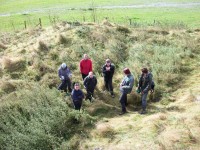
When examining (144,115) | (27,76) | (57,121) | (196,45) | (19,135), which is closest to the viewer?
(19,135)

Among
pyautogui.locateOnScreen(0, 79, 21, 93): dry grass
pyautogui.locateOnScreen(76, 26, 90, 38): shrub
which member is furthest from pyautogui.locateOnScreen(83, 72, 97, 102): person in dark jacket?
pyautogui.locateOnScreen(76, 26, 90, 38): shrub

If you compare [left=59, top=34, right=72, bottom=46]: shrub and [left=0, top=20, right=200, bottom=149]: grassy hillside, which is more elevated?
[left=59, top=34, right=72, bottom=46]: shrub

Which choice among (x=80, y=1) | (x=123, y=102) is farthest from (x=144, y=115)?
(x=80, y=1)

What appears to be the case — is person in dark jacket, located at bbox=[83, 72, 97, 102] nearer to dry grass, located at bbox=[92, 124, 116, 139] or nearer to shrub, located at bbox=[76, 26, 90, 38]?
dry grass, located at bbox=[92, 124, 116, 139]

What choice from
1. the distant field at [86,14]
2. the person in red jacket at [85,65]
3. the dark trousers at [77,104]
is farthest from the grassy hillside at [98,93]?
the distant field at [86,14]

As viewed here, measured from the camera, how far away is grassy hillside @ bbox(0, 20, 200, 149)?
993 centimetres

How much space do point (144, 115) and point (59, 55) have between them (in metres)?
6.76

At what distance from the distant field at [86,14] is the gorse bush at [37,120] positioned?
64.7 ft

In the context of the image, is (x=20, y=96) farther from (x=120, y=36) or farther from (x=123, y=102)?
(x=120, y=36)

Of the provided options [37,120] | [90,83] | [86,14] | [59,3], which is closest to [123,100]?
[90,83]

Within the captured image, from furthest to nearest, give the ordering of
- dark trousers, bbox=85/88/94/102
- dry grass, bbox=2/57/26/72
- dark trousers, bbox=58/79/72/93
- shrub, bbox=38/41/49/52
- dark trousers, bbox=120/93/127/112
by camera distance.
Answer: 1. shrub, bbox=38/41/49/52
2. dry grass, bbox=2/57/26/72
3. dark trousers, bbox=58/79/72/93
4. dark trousers, bbox=85/88/94/102
5. dark trousers, bbox=120/93/127/112

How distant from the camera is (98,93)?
13.4m

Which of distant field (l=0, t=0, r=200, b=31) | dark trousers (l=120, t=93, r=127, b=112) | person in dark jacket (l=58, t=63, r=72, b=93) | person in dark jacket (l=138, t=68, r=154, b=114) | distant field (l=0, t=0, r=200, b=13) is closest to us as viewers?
person in dark jacket (l=138, t=68, r=154, b=114)

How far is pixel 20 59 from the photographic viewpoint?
15.7 metres
